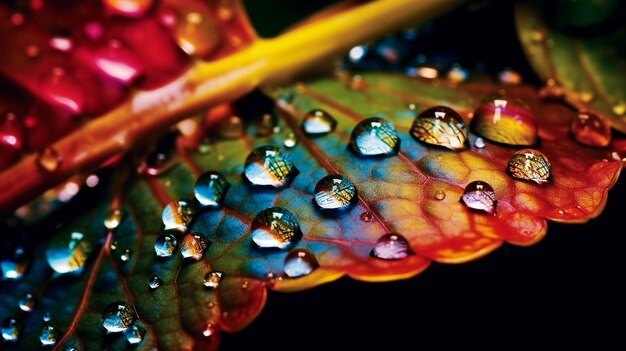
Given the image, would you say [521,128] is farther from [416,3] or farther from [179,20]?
[179,20]

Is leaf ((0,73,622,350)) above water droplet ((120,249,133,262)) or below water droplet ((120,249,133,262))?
above

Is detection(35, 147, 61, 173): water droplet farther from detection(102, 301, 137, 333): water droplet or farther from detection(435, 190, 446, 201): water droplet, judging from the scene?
detection(435, 190, 446, 201): water droplet

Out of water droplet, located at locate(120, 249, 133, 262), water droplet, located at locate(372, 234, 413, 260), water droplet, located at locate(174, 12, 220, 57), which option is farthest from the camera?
water droplet, located at locate(174, 12, 220, 57)

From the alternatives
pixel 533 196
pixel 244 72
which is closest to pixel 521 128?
pixel 533 196

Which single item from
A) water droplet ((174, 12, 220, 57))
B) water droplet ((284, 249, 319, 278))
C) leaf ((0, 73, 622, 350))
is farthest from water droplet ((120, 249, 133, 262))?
water droplet ((174, 12, 220, 57))

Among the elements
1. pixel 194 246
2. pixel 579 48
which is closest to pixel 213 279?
pixel 194 246

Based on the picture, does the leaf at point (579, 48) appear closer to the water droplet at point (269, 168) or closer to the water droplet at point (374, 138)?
the water droplet at point (374, 138)
